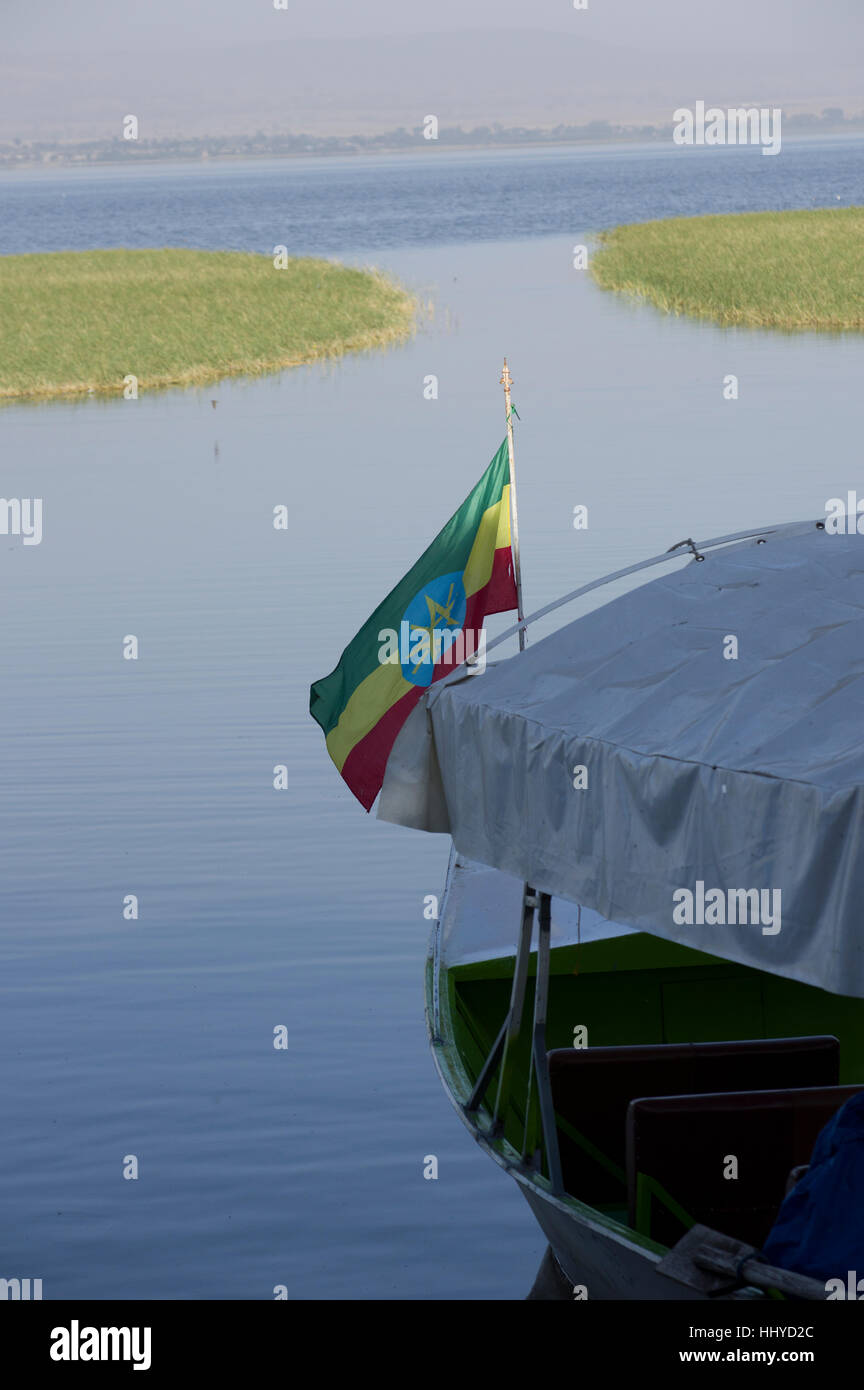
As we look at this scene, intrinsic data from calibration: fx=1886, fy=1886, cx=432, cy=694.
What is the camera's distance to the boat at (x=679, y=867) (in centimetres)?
609

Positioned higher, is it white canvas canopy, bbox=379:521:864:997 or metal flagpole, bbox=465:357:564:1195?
white canvas canopy, bbox=379:521:864:997

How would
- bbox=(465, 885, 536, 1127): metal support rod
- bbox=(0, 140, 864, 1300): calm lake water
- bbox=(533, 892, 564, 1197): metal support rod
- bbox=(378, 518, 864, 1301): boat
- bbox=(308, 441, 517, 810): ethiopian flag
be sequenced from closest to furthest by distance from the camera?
bbox=(378, 518, 864, 1301): boat, bbox=(533, 892, 564, 1197): metal support rod, bbox=(465, 885, 536, 1127): metal support rod, bbox=(0, 140, 864, 1300): calm lake water, bbox=(308, 441, 517, 810): ethiopian flag

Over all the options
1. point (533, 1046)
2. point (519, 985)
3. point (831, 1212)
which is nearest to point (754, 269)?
point (519, 985)

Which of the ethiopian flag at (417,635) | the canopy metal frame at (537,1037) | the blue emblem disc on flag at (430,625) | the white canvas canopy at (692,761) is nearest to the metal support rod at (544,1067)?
the canopy metal frame at (537,1037)

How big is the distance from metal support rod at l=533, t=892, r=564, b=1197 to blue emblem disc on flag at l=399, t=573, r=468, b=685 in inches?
94.4

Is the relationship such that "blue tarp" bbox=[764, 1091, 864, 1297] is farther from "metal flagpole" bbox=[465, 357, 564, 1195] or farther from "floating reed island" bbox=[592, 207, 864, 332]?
"floating reed island" bbox=[592, 207, 864, 332]

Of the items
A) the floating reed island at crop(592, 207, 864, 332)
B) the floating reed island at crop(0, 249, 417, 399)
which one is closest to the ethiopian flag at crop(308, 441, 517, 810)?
the floating reed island at crop(0, 249, 417, 399)

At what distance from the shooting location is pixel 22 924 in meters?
13.5

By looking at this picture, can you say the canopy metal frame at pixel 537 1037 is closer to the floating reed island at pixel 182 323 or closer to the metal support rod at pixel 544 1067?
the metal support rod at pixel 544 1067

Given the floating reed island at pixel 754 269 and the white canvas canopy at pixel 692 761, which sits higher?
the floating reed island at pixel 754 269

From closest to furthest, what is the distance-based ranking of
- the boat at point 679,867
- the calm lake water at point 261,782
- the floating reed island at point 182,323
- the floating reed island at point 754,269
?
the boat at point 679,867, the calm lake water at point 261,782, the floating reed island at point 182,323, the floating reed island at point 754,269

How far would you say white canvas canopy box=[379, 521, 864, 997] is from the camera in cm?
594

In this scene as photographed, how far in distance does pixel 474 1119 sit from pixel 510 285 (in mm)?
54865

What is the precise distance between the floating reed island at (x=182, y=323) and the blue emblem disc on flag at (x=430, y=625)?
29954 mm
